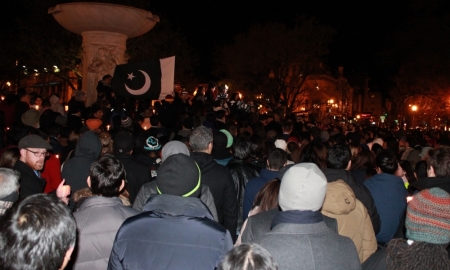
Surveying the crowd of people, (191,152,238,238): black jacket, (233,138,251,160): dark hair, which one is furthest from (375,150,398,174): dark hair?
(191,152,238,238): black jacket

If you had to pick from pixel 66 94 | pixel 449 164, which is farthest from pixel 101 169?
pixel 66 94

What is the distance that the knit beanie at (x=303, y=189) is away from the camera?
3039mm

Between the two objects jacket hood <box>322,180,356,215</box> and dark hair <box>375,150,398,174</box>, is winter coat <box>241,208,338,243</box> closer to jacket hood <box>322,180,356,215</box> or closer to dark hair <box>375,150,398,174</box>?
jacket hood <box>322,180,356,215</box>

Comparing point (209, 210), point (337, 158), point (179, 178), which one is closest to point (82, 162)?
point (179, 178)

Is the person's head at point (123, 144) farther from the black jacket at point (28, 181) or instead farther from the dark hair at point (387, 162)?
the dark hair at point (387, 162)

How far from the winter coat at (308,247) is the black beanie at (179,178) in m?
0.70

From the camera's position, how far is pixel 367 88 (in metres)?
97.1

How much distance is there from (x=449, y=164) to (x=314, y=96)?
1751 inches

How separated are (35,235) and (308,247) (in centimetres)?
154

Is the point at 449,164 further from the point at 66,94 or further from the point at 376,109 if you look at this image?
the point at 376,109

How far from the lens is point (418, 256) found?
2740 millimetres

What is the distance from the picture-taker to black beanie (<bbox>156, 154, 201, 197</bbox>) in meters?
3.38

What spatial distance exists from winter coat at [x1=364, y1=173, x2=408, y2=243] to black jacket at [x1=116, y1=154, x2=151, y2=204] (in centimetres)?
268

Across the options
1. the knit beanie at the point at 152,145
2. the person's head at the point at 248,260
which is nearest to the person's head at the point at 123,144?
the knit beanie at the point at 152,145
